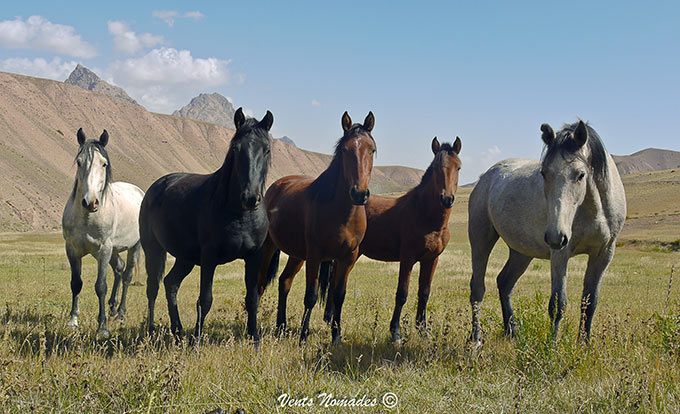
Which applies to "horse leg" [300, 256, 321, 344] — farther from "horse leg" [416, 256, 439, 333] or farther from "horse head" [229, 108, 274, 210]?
"horse leg" [416, 256, 439, 333]

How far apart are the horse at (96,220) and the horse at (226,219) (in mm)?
1703

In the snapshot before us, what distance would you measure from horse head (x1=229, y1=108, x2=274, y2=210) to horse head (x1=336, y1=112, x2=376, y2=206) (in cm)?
100

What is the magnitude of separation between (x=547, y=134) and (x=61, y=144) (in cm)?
12481

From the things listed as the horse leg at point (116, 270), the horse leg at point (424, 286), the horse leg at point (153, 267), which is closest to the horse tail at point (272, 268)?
the horse leg at point (153, 267)

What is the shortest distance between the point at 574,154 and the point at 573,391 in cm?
244

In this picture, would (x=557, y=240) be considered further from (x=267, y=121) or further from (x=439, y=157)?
(x=267, y=121)

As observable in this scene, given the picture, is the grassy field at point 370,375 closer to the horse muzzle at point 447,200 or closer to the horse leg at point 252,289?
the horse leg at point 252,289

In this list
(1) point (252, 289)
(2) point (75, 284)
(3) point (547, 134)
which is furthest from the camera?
(2) point (75, 284)

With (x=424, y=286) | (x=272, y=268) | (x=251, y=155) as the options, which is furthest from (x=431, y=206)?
(x=251, y=155)

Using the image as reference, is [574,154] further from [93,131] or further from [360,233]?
[93,131]

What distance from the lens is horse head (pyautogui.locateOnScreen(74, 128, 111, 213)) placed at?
7.29 metres

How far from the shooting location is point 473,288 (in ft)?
24.6

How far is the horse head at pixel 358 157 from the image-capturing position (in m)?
5.91

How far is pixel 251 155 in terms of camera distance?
5.49 m
